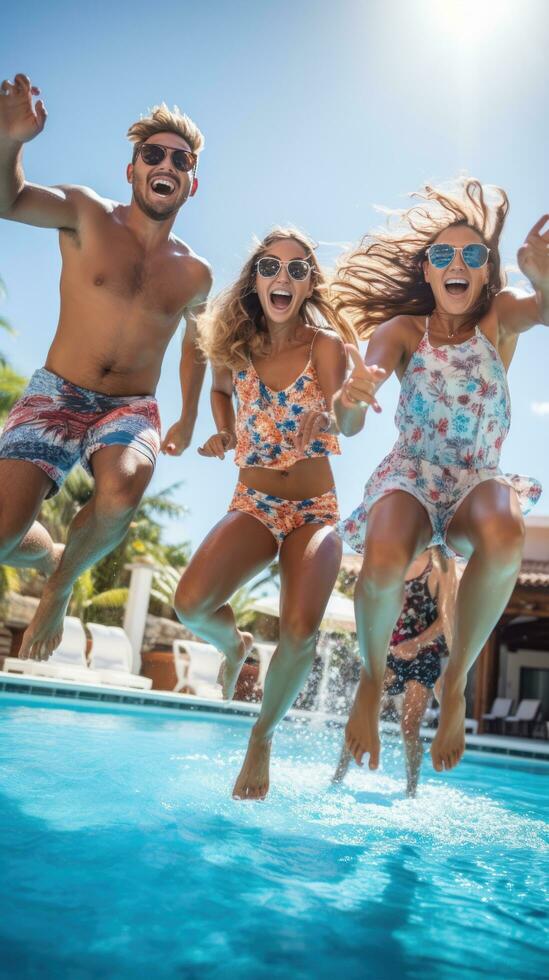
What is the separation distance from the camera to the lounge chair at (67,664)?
14.0 m

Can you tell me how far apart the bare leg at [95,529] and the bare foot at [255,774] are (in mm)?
1165

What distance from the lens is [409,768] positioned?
6.01 metres

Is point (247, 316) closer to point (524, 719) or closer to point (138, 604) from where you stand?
point (138, 604)

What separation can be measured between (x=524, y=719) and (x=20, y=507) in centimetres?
2152

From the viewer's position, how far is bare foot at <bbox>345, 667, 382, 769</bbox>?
363cm

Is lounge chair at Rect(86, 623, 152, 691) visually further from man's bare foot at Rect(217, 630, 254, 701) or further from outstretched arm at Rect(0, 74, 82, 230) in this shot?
outstretched arm at Rect(0, 74, 82, 230)

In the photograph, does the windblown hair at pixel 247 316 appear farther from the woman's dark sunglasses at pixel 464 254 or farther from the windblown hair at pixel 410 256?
the woman's dark sunglasses at pixel 464 254

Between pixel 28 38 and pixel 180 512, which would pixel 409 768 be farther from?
pixel 180 512

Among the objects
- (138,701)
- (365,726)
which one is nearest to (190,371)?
(365,726)

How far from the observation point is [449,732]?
3758mm

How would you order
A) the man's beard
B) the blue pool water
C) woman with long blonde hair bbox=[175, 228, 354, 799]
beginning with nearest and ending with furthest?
the blue pool water → woman with long blonde hair bbox=[175, 228, 354, 799] → the man's beard

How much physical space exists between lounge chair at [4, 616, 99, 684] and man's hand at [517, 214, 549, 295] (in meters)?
10.2

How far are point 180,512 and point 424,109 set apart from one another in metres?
16.3

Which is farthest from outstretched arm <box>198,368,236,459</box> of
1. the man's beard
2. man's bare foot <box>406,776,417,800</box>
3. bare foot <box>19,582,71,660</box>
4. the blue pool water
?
man's bare foot <box>406,776,417,800</box>
